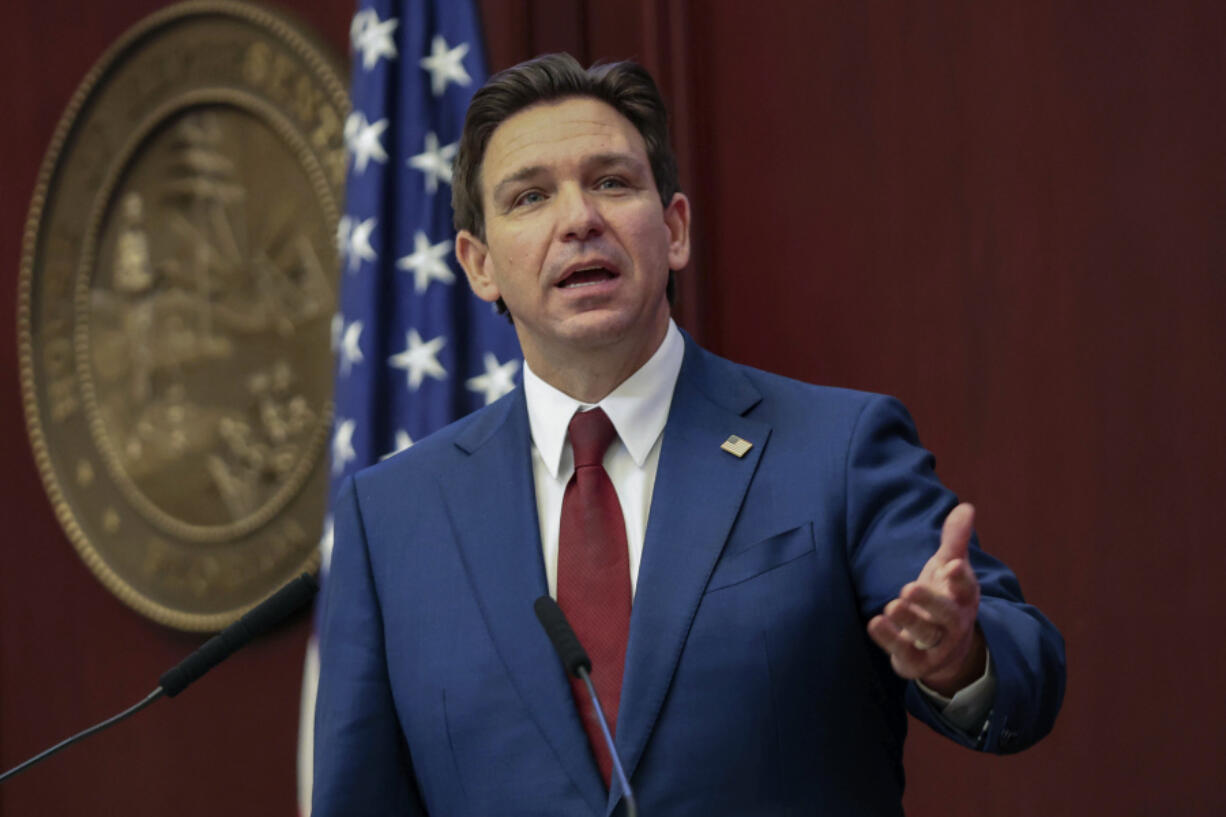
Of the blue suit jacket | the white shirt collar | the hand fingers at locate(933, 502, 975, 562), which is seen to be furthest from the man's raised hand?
the white shirt collar

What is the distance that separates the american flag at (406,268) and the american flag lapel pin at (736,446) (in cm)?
113

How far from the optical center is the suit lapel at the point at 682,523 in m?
1.52

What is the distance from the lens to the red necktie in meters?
1.58

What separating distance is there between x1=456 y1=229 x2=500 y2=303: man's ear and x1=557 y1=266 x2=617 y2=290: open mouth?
0.21 meters

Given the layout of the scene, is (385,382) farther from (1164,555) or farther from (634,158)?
(1164,555)

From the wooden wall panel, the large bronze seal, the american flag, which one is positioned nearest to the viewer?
the wooden wall panel

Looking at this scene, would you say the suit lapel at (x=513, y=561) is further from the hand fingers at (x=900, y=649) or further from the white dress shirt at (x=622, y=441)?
the hand fingers at (x=900, y=649)

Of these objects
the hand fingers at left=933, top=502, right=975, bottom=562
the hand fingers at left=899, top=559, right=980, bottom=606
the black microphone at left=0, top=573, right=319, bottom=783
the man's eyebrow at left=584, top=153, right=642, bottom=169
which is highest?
the man's eyebrow at left=584, top=153, right=642, bottom=169

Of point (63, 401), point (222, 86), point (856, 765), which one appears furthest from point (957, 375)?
point (63, 401)

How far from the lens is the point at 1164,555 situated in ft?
7.73

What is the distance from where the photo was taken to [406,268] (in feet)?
9.27

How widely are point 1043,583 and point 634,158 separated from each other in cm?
113

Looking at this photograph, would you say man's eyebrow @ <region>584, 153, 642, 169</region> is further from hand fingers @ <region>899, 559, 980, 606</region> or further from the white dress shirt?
hand fingers @ <region>899, 559, 980, 606</region>

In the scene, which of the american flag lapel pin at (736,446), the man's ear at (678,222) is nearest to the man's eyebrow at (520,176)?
the man's ear at (678,222)
